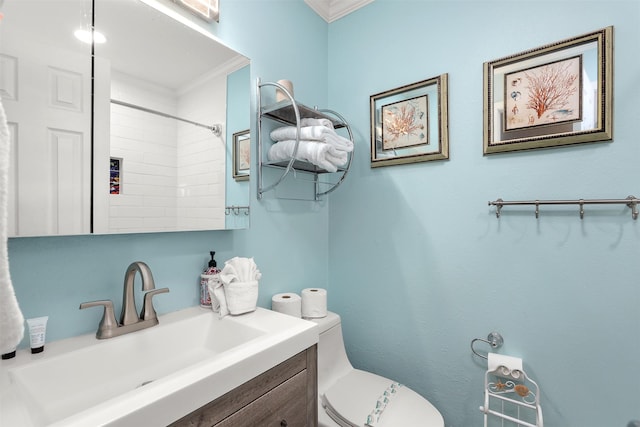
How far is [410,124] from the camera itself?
1.48 m

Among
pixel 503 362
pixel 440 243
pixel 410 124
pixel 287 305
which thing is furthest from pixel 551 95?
pixel 287 305

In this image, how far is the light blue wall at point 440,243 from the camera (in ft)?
3.37

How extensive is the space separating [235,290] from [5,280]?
761mm

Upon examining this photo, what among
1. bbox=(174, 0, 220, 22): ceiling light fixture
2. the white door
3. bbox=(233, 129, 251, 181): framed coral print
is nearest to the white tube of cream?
the white door

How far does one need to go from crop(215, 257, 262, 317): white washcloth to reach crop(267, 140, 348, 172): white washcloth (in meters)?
0.51

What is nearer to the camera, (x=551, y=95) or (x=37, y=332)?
(x=37, y=332)

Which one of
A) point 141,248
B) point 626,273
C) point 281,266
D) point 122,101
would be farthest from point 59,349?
point 626,273

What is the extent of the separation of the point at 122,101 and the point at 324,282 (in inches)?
50.5

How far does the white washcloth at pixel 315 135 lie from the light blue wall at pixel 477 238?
0.32 meters

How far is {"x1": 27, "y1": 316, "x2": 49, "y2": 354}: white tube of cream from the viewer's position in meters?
0.77

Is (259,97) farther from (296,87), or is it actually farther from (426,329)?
(426,329)

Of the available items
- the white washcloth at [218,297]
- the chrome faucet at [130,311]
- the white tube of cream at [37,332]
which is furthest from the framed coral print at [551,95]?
the white tube of cream at [37,332]

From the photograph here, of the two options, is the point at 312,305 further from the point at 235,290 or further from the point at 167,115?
the point at 167,115

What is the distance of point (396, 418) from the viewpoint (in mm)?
1124
